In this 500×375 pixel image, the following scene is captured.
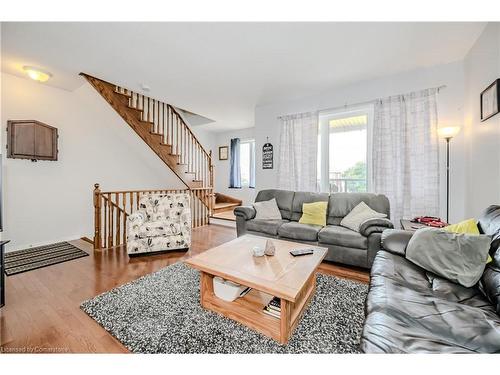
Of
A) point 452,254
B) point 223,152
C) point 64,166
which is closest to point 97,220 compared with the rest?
point 64,166

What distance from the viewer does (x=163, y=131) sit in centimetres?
453

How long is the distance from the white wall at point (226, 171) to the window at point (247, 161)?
164 millimetres

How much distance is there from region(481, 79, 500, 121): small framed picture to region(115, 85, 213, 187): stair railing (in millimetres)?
4485

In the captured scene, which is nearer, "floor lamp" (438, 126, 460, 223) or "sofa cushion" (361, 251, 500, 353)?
"sofa cushion" (361, 251, 500, 353)

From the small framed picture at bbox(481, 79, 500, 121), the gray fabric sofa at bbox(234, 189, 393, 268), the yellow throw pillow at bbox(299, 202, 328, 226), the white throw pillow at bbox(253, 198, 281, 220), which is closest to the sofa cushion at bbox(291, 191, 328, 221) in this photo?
the gray fabric sofa at bbox(234, 189, 393, 268)

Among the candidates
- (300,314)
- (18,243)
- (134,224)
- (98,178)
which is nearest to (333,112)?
(300,314)

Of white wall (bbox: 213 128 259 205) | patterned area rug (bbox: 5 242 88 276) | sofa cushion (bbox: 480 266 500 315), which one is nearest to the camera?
sofa cushion (bbox: 480 266 500 315)

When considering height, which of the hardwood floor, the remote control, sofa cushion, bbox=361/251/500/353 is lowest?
the hardwood floor

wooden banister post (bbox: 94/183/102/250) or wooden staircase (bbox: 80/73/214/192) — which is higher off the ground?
wooden staircase (bbox: 80/73/214/192)

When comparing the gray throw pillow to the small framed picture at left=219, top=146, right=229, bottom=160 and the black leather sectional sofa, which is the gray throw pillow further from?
the small framed picture at left=219, top=146, right=229, bottom=160

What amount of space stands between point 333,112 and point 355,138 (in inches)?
22.1

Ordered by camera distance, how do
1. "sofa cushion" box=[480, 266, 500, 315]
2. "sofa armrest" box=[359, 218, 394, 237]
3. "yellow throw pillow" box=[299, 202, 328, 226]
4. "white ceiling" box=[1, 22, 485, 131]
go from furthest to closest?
"yellow throw pillow" box=[299, 202, 328, 226] < "sofa armrest" box=[359, 218, 394, 237] < "white ceiling" box=[1, 22, 485, 131] < "sofa cushion" box=[480, 266, 500, 315]

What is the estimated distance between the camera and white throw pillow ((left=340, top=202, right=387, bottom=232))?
2.70m
